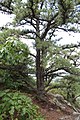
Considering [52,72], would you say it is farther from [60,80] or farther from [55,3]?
[55,3]

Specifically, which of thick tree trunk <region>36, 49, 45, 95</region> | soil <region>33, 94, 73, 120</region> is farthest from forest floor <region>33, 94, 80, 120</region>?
thick tree trunk <region>36, 49, 45, 95</region>

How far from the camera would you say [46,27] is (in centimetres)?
625

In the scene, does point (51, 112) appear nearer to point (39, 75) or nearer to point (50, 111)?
point (50, 111)

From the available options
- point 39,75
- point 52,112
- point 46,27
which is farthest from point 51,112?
point 46,27

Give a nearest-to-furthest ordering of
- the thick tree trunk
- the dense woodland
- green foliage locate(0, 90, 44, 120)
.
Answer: green foliage locate(0, 90, 44, 120)
the dense woodland
the thick tree trunk

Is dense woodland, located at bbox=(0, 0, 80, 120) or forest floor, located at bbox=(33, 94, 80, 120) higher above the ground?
dense woodland, located at bbox=(0, 0, 80, 120)

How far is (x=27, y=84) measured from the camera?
606cm

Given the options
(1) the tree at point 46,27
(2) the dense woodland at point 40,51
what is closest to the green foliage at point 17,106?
(2) the dense woodland at point 40,51

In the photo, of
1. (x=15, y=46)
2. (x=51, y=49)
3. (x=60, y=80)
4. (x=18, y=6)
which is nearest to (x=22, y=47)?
(x=15, y=46)

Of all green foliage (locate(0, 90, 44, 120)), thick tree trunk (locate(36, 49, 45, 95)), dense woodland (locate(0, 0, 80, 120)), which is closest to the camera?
green foliage (locate(0, 90, 44, 120))

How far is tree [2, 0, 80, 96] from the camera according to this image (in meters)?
5.32

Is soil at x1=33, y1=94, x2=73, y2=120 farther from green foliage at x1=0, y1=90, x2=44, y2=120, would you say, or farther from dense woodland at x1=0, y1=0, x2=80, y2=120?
green foliage at x1=0, y1=90, x2=44, y2=120

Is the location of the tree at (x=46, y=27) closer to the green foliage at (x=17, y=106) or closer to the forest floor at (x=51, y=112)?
the forest floor at (x=51, y=112)

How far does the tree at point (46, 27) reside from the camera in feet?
17.5
